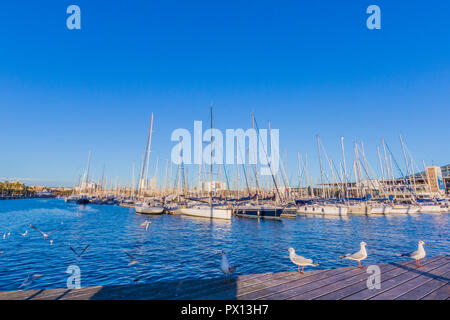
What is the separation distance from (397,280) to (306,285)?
2.68 m

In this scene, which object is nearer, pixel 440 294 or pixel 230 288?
pixel 440 294

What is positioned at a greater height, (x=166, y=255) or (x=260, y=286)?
(x=260, y=286)

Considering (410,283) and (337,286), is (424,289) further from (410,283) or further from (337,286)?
(337,286)

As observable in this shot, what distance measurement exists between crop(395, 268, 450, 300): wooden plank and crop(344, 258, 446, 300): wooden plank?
402 millimetres

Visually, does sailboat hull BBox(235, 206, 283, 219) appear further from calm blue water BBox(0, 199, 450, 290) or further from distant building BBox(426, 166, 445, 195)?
distant building BBox(426, 166, 445, 195)

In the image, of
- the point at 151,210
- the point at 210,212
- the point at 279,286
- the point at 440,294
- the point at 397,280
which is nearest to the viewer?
the point at 440,294

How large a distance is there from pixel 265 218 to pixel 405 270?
114 ft

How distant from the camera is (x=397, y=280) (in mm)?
6297

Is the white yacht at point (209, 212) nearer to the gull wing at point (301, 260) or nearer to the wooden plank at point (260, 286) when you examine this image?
the gull wing at point (301, 260)

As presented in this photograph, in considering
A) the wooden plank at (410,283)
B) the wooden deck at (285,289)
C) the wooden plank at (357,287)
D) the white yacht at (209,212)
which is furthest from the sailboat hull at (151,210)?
the wooden plank at (410,283)

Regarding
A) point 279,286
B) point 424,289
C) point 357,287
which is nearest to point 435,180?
point 424,289

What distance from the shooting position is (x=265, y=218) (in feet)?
135

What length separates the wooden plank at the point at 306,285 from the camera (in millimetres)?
5332
